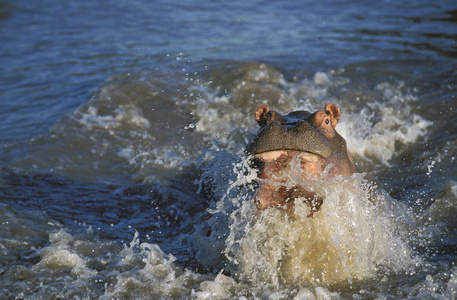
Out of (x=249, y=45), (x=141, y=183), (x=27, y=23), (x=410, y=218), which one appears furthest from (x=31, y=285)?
(x=27, y=23)

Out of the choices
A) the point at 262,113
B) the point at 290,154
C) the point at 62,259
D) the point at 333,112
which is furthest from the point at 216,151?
the point at 290,154

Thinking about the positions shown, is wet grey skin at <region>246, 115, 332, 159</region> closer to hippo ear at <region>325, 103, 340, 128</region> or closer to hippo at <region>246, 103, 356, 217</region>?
hippo at <region>246, 103, 356, 217</region>

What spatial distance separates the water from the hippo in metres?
0.10

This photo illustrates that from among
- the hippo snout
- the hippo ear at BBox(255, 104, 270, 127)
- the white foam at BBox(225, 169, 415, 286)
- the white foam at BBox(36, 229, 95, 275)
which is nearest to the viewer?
the hippo snout

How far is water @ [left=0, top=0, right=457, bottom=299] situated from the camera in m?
3.52

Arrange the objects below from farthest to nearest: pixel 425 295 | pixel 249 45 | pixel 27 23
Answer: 1. pixel 27 23
2. pixel 249 45
3. pixel 425 295

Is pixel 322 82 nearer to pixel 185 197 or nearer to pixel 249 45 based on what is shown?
pixel 249 45

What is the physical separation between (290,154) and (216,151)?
2386mm

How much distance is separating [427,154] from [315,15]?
675 cm

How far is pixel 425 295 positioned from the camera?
10.7ft

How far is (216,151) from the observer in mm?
5543

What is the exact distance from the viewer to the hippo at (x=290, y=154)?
319 centimetres

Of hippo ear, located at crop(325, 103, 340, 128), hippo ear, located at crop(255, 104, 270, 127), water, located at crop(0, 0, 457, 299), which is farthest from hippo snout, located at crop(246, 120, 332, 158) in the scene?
hippo ear, located at crop(325, 103, 340, 128)

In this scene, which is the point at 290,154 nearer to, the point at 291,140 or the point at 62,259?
→ the point at 291,140
